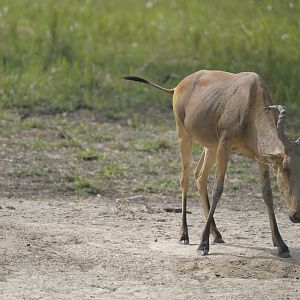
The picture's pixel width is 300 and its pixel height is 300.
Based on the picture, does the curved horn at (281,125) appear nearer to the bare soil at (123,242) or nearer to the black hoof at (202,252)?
the bare soil at (123,242)

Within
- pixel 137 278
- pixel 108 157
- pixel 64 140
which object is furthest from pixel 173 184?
pixel 137 278

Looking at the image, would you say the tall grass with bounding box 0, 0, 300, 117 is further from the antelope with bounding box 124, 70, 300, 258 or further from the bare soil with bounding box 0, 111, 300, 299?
the antelope with bounding box 124, 70, 300, 258

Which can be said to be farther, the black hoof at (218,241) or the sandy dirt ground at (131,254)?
the black hoof at (218,241)

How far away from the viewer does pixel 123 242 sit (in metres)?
8.95

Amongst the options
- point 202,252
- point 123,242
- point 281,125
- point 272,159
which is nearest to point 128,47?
point 123,242

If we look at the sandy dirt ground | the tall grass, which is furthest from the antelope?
the tall grass

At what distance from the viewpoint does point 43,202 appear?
1047 cm

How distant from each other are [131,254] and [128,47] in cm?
851

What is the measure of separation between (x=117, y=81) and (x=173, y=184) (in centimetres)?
387

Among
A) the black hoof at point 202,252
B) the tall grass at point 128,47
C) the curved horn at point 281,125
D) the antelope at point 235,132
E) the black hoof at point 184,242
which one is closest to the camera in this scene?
the curved horn at point 281,125

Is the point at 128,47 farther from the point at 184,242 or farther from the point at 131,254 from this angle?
the point at 131,254

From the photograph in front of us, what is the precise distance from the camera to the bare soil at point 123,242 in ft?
25.1

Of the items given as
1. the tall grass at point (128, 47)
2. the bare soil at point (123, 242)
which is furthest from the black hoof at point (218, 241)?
the tall grass at point (128, 47)

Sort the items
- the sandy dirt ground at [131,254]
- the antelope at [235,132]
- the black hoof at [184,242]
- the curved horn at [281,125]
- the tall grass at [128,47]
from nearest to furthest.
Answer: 1. the sandy dirt ground at [131,254]
2. the curved horn at [281,125]
3. the antelope at [235,132]
4. the black hoof at [184,242]
5. the tall grass at [128,47]
